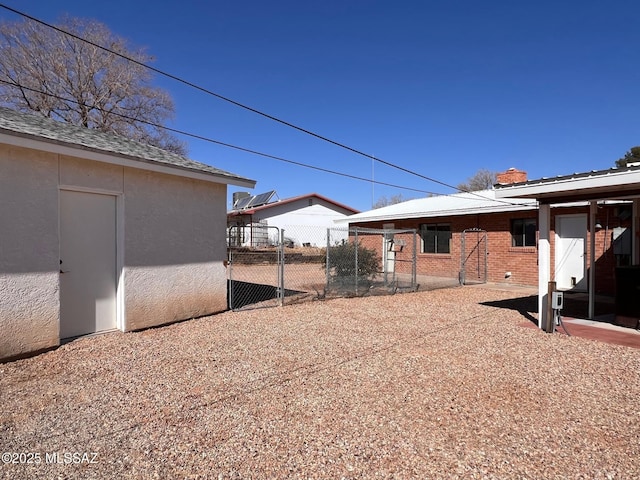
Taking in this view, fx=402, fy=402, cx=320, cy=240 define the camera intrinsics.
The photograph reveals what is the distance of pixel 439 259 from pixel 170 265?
38.5 ft

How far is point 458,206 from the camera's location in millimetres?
16062

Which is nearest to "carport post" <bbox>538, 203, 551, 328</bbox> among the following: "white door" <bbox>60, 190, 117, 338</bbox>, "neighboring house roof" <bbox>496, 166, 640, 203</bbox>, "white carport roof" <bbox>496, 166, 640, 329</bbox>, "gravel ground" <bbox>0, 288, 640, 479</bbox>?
"white carport roof" <bbox>496, 166, 640, 329</bbox>

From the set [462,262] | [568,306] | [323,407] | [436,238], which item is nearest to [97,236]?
[323,407]

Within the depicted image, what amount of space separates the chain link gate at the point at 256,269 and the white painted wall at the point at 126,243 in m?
0.84

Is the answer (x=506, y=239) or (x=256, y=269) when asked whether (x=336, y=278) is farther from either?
(x=256, y=269)

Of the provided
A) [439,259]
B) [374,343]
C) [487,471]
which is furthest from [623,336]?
[439,259]

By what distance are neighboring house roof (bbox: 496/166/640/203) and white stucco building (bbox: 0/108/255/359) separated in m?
5.36

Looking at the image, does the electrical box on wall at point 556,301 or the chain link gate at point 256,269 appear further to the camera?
the chain link gate at point 256,269

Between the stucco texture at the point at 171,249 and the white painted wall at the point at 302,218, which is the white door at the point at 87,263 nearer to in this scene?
the stucco texture at the point at 171,249

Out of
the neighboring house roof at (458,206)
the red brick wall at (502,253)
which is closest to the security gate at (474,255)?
the red brick wall at (502,253)

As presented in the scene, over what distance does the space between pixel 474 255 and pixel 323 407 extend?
41.6 ft

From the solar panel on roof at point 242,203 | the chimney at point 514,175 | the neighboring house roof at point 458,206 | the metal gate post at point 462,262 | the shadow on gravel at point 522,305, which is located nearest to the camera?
the shadow on gravel at point 522,305

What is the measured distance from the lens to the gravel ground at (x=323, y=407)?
9.44 feet

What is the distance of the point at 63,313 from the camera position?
19.4 feet
